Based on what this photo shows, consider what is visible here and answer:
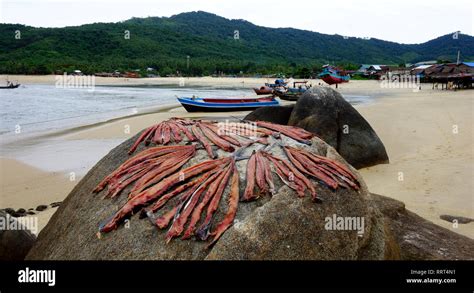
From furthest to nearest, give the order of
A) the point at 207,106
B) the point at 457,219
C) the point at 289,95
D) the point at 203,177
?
the point at 289,95
the point at 207,106
the point at 457,219
the point at 203,177

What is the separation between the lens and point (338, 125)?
440 inches

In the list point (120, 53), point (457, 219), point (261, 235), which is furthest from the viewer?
point (120, 53)

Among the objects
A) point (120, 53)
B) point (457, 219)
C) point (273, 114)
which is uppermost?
point (120, 53)

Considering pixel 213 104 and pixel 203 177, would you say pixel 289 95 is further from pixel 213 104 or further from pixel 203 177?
pixel 203 177

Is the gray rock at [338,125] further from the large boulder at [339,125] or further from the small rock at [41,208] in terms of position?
the small rock at [41,208]

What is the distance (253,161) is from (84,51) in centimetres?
13936

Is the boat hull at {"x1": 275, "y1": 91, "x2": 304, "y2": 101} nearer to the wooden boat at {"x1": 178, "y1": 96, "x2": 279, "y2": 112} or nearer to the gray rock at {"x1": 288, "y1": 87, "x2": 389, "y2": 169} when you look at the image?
the wooden boat at {"x1": 178, "y1": 96, "x2": 279, "y2": 112}

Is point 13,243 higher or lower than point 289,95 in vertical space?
lower

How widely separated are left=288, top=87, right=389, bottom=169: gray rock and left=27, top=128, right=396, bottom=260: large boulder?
7522 millimetres

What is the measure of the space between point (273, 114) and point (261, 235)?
9.85 m

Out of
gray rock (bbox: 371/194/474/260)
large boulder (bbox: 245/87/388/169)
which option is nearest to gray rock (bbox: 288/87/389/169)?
large boulder (bbox: 245/87/388/169)

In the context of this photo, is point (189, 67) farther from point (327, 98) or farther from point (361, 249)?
point (361, 249)

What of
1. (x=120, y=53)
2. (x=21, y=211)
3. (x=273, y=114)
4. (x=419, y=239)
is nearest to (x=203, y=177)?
(x=419, y=239)
